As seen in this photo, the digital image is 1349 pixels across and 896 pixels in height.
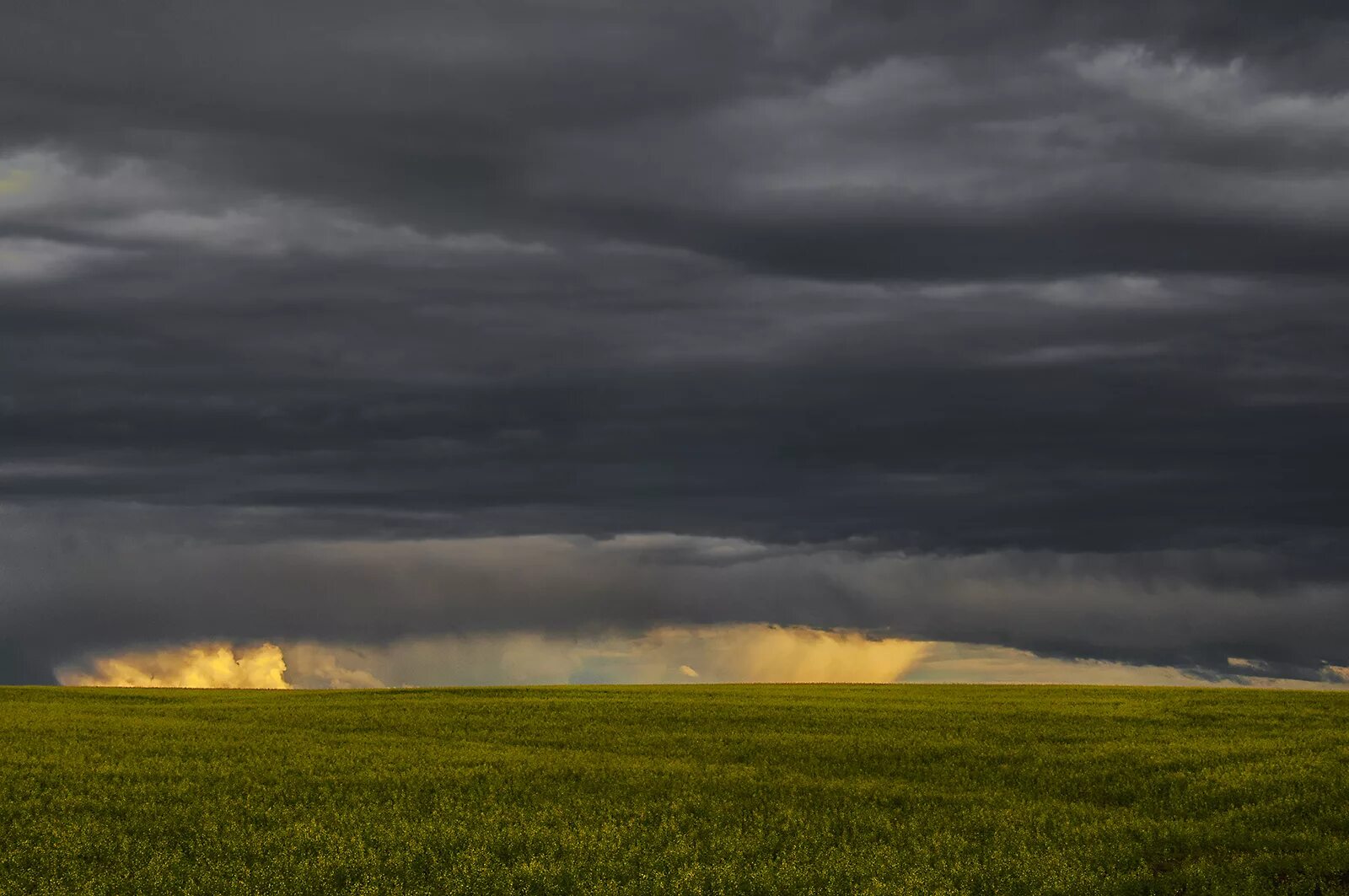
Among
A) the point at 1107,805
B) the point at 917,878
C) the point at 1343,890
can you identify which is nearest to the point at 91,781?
the point at 917,878

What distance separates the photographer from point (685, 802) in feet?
104

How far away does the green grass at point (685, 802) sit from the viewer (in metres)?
24.3

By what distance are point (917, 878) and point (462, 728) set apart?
1149 inches

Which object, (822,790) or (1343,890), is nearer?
(1343,890)

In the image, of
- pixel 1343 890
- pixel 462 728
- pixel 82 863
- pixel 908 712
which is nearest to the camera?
pixel 1343 890

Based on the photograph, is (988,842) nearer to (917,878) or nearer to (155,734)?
(917,878)

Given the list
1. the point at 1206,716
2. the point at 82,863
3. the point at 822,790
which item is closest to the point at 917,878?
the point at 822,790

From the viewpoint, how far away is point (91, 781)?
34.4m

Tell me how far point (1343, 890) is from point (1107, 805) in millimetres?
9914

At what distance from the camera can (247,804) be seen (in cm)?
3134

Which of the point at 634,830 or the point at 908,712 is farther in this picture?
the point at 908,712

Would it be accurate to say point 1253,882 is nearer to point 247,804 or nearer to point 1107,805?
point 1107,805

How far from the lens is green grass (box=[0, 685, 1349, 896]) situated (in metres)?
24.3

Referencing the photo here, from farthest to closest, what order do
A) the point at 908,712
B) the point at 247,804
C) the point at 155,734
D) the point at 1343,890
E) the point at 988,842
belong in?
the point at 908,712 < the point at 155,734 < the point at 247,804 < the point at 988,842 < the point at 1343,890
